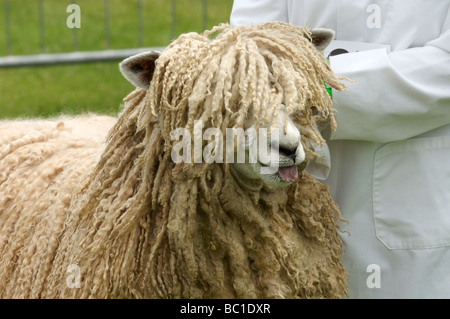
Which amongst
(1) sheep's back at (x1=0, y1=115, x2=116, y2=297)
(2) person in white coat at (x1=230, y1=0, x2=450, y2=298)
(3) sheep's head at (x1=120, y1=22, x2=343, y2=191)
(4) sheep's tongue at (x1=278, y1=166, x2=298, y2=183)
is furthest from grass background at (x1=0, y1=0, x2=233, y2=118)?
(4) sheep's tongue at (x1=278, y1=166, x2=298, y2=183)

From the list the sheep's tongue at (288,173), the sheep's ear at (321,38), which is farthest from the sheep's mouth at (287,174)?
the sheep's ear at (321,38)

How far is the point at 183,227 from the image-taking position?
8.25ft

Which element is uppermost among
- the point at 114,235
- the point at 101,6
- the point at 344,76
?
the point at 344,76

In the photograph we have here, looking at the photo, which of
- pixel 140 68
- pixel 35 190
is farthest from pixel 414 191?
pixel 35 190

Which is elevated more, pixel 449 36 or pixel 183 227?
pixel 449 36

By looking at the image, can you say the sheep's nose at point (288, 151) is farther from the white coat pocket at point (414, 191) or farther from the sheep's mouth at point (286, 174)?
the white coat pocket at point (414, 191)

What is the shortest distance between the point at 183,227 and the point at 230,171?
0.23m

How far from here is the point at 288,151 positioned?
2.35 metres

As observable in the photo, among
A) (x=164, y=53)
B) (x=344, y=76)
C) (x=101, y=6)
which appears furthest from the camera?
(x=101, y=6)

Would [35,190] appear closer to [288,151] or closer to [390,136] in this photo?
[288,151]

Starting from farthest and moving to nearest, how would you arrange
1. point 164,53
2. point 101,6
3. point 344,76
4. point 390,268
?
point 101,6 → point 390,268 → point 344,76 → point 164,53

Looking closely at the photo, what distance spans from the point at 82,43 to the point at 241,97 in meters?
6.45

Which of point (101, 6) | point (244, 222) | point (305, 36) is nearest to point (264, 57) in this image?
point (305, 36)
